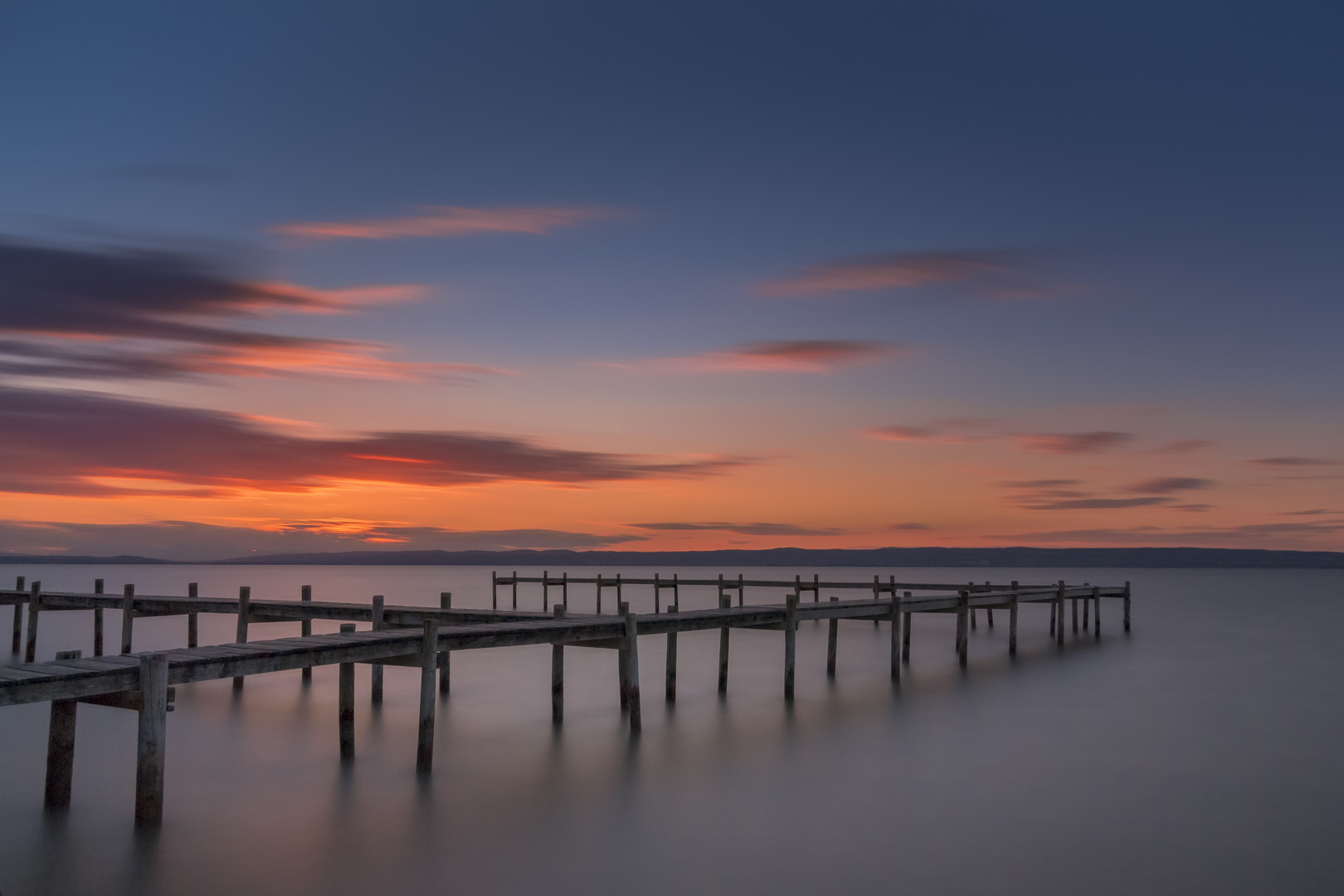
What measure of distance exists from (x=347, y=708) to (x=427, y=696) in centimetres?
186

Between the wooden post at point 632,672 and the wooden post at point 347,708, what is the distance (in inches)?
156

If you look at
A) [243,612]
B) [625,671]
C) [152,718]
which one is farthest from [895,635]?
[152,718]

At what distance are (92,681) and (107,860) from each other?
5.73 feet

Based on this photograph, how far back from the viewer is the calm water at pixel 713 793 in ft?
32.3

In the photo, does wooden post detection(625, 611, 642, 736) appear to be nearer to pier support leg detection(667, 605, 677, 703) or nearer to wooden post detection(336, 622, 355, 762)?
pier support leg detection(667, 605, 677, 703)

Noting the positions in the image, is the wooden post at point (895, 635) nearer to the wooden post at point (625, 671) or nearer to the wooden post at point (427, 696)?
the wooden post at point (625, 671)

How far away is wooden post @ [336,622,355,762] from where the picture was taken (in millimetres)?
13602

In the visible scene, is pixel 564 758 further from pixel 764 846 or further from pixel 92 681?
pixel 92 681

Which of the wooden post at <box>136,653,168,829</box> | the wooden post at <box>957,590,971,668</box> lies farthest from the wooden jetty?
the wooden post at <box>957,590,971,668</box>

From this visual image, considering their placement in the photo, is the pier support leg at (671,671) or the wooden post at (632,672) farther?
the pier support leg at (671,671)

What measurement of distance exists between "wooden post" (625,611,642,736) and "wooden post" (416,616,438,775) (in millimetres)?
3213

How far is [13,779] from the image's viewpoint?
508 inches

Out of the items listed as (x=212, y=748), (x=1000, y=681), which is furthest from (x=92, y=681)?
(x=1000, y=681)

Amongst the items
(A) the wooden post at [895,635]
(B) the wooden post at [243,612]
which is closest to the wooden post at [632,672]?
(B) the wooden post at [243,612]
